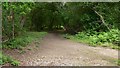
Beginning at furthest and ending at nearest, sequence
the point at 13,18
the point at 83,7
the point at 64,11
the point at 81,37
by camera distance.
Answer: the point at 64,11 → the point at 83,7 → the point at 81,37 → the point at 13,18

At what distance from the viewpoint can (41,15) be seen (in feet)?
83.4

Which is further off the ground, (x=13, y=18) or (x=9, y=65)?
(x=13, y=18)

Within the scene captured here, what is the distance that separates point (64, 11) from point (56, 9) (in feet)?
9.27

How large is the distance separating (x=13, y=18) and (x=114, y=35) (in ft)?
21.6

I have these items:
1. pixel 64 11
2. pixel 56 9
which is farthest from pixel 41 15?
pixel 64 11

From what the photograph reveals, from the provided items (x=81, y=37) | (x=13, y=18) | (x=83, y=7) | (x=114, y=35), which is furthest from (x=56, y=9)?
(x=13, y=18)

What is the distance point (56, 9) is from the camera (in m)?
24.9

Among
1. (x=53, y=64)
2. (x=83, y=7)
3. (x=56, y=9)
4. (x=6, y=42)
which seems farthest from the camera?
(x=56, y=9)

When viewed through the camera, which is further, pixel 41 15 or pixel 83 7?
pixel 41 15

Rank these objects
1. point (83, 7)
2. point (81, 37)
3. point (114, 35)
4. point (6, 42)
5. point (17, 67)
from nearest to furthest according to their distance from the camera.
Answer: point (17, 67) → point (6, 42) → point (114, 35) → point (81, 37) → point (83, 7)

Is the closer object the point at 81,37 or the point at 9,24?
the point at 9,24

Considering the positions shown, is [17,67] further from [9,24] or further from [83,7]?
[83,7]

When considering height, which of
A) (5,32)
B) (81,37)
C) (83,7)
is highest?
(83,7)

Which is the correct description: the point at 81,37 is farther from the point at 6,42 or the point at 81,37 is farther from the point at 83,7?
the point at 6,42
